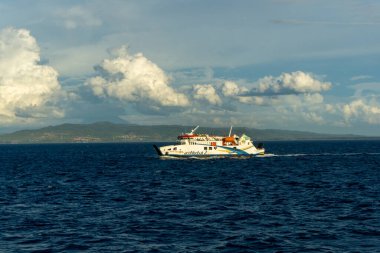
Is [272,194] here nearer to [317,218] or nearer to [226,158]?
[317,218]

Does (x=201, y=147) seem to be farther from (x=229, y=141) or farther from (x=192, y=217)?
(x=192, y=217)

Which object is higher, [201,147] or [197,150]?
[201,147]

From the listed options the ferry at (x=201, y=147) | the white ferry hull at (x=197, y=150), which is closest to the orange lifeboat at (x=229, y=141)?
the ferry at (x=201, y=147)

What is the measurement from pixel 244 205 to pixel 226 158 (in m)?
93.3

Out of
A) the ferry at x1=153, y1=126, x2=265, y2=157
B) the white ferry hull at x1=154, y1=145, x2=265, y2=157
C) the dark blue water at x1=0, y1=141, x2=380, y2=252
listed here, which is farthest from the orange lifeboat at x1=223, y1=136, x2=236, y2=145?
the dark blue water at x1=0, y1=141, x2=380, y2=252

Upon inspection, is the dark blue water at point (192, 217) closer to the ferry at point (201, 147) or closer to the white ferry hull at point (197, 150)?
the white ferry hull at point (197, 150)

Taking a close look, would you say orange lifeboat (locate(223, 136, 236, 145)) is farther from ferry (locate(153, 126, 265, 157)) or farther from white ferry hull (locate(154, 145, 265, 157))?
white ferry hull (locate(154, 145, 265, 157))

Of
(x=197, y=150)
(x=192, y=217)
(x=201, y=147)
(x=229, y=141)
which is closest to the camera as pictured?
(x=192, y=217)

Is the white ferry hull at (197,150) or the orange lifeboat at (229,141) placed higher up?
the orange lifeboat at (229,141)

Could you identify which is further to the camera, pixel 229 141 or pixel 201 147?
pixel 229 141

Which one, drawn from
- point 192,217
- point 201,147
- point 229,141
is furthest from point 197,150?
point 192,217

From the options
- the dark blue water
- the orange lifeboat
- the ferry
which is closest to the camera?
the dark blue water


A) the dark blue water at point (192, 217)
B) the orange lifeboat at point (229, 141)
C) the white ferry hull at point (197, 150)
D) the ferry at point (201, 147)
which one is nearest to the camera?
the dark blue water at point (192, 217)

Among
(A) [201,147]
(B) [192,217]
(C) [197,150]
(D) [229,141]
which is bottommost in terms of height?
(B) [192,217]
